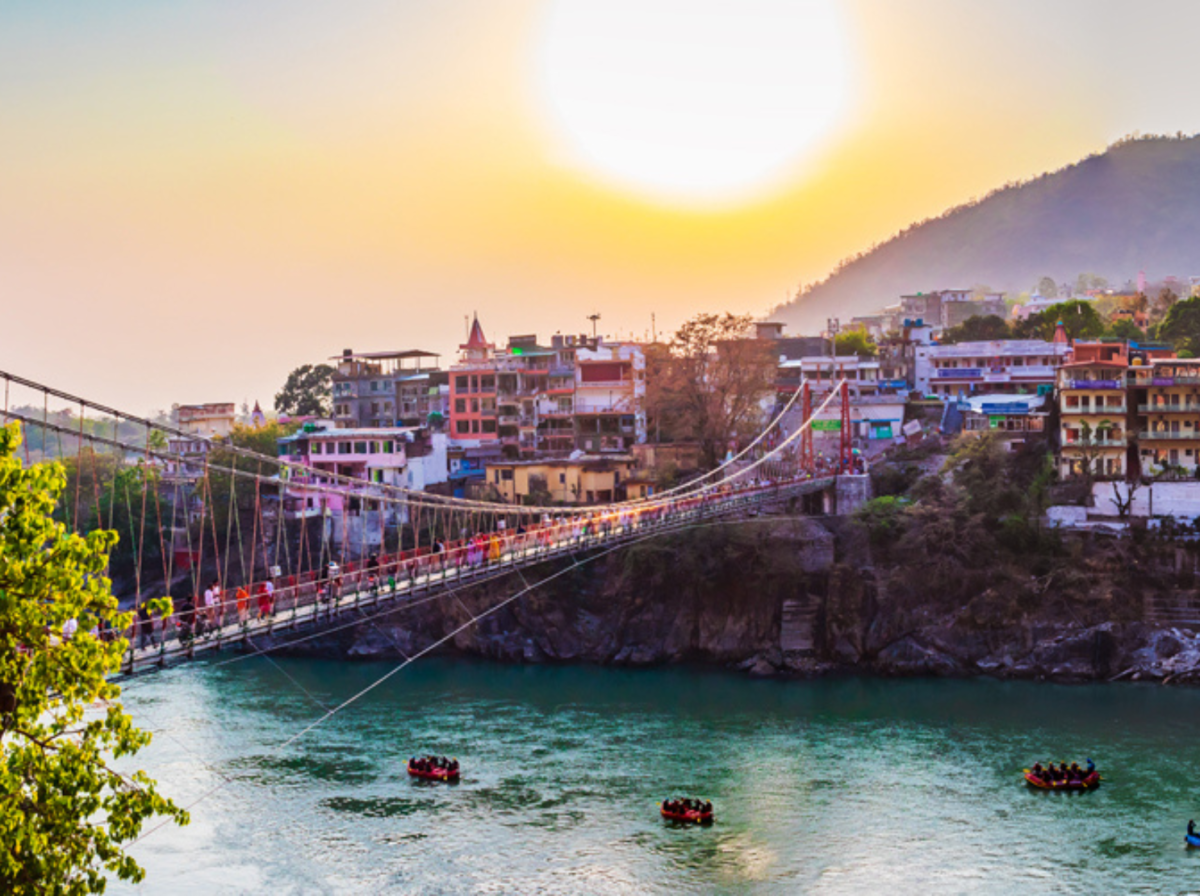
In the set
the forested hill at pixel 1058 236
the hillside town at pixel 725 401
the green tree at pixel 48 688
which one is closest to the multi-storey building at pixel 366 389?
the hillside town at pixel 725 401

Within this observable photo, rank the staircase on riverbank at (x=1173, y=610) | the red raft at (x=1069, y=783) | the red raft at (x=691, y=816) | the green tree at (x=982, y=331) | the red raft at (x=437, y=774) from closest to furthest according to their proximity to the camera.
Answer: the red raft at (x=691, y=816)
the red raft at (x=1069, y=783)
the red raft at (x=437, y=774)
the staircase on riverbank at (x=1173, y=610)
the green tree at (x=982, y=331)

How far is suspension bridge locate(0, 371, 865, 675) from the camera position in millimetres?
18219

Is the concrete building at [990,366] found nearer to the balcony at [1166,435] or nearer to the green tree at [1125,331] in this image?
the green tree at [1125,331]

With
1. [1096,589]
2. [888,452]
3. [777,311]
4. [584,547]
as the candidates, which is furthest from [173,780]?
[777,311]

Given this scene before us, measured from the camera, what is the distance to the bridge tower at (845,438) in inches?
1435

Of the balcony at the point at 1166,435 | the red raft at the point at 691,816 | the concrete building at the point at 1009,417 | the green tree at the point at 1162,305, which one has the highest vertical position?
the green tree at the point at 1162,305

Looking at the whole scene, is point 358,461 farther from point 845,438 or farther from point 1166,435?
point 1166,435

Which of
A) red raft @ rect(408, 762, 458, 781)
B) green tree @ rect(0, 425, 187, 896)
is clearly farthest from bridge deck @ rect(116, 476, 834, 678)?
green tree @ rect(0, 425, 187, 896)

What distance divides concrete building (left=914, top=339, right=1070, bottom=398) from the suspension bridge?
4.12 metres

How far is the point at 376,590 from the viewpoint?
20.2m

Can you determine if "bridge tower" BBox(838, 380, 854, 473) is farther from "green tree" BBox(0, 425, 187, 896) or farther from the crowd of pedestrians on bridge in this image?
"green tree" BBox(0, 425, 187, 896)

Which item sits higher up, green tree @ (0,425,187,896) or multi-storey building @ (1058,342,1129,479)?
multi-storey building @ (1058,342,1129,479)

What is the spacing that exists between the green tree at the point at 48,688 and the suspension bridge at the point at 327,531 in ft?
15.2

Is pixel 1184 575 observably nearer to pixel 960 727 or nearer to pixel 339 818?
pixel 960 727
